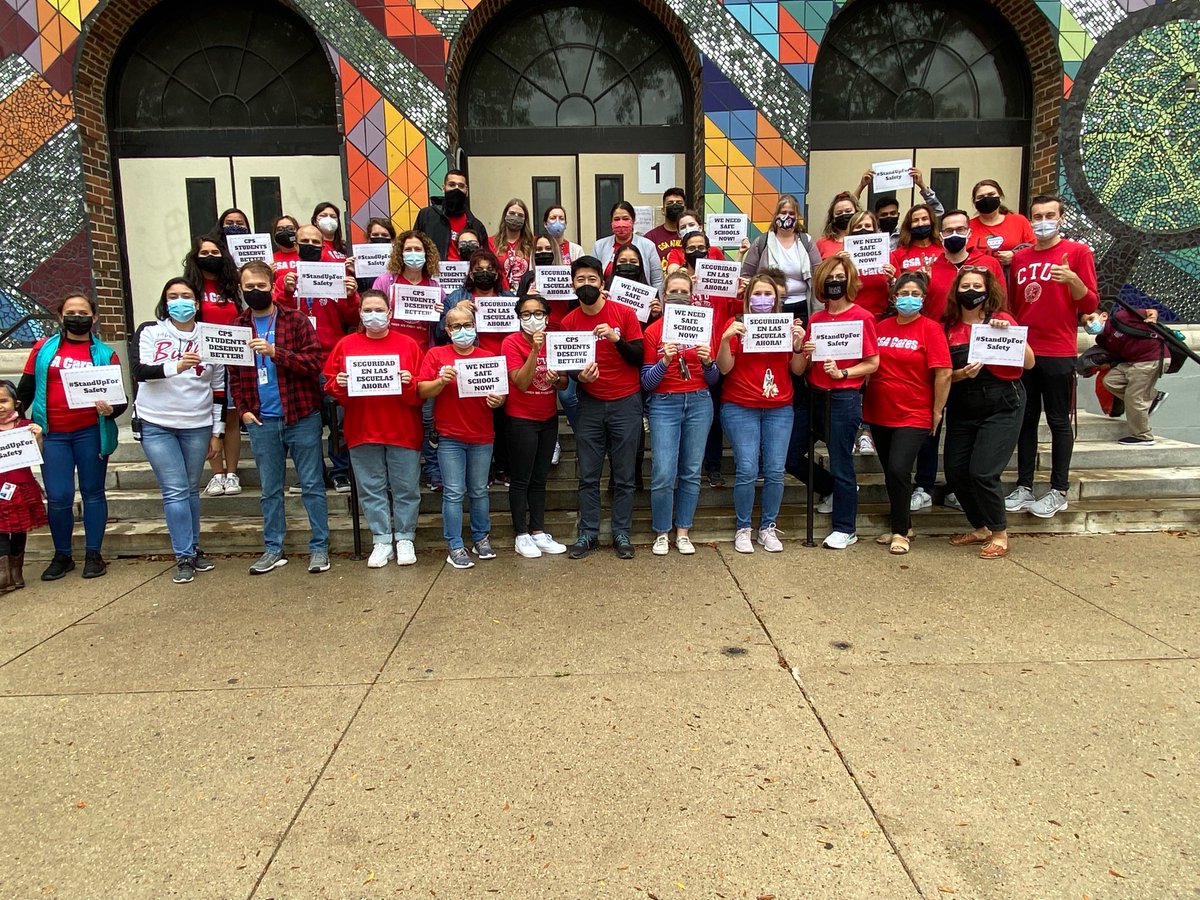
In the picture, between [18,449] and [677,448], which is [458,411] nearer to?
[677,448]

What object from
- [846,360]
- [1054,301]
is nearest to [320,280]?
[846,360]

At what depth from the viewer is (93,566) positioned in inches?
211

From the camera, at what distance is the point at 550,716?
322 cm

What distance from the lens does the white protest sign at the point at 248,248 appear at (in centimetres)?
569

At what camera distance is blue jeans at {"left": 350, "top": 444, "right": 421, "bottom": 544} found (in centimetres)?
532

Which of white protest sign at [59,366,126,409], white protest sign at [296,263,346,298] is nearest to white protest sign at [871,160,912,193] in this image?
white protest sign at [296,263,346,298]

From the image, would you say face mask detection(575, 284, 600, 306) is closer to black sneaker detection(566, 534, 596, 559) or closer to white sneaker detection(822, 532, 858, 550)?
black sneaker detection(566, 534, 596, 559)

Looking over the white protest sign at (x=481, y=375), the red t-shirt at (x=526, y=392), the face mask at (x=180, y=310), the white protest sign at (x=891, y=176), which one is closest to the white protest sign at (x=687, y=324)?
the red t-shirt at (x=526, y=392)

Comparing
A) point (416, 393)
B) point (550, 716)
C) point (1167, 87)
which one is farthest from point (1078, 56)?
point (550, 716)

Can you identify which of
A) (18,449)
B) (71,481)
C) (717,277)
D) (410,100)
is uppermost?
(410,100)

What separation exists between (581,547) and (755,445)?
59.9 inches

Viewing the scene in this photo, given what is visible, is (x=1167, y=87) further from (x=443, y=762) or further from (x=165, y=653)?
(x=165, y=653)

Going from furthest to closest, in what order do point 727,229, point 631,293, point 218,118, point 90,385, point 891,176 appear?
point 218,118 → point 727,229 → point 891,176 → point 631,293 → point 90,385

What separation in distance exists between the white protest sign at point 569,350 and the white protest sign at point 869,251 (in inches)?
90.5
